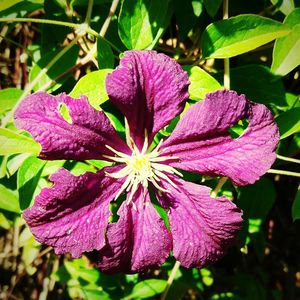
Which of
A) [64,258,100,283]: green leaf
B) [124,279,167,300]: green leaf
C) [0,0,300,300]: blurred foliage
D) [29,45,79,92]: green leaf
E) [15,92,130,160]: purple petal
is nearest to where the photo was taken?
[15,92,130,160]: purple petal

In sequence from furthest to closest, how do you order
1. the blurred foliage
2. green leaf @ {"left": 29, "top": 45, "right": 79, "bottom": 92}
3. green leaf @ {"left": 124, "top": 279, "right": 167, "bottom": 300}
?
green leaf @ {"left": 124, "top": 279, "right": 167, "bottom": 300}
green leaf @ {"left": 29, "top": 45, "right": 79, "bottom": 92}
the blurred foliage

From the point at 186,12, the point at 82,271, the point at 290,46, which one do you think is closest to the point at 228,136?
the point at 290,46

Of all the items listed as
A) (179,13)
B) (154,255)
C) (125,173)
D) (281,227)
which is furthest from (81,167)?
(281,227)

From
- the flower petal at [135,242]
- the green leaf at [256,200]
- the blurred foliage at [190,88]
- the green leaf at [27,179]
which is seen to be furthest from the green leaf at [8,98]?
the green leaf at [256,200]

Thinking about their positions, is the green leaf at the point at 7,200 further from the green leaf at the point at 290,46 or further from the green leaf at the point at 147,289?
the green leaf at the point at 290,46

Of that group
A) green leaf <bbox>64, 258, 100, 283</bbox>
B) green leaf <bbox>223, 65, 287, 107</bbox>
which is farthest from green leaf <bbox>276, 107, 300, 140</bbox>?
green leaf <bbox>64, 258, 100, 283</bbox>

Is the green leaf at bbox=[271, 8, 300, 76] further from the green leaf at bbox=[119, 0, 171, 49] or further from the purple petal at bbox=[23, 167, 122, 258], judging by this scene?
the purple petal at bbox=[23, 167, 122, 258]
